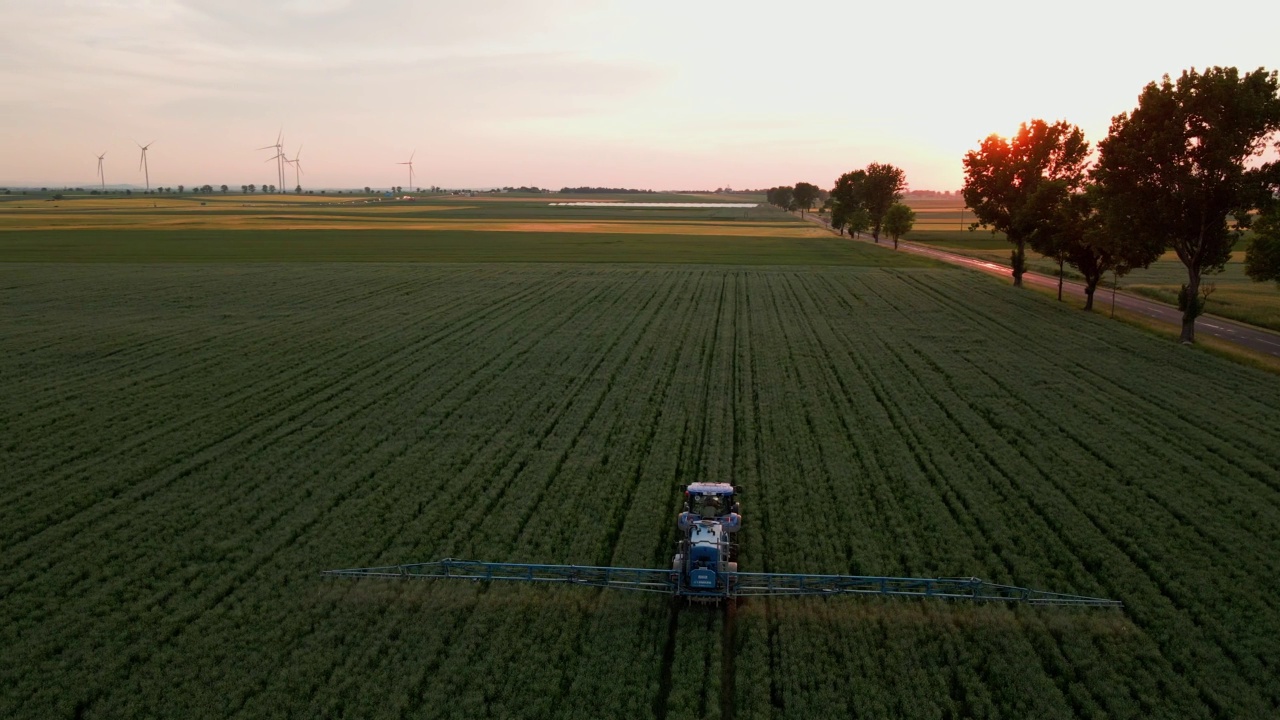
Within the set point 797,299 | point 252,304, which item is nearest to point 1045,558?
point 797,299

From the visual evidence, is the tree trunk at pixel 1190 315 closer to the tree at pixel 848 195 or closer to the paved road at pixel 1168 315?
the paved road at pixel 1168 315

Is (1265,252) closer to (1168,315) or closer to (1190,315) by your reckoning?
(1168,315)

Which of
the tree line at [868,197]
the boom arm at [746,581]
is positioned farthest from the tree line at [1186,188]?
the tree line at [868,197]

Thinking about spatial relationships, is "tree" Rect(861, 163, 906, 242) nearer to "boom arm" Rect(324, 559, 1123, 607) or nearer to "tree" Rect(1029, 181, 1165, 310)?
"tree" Rect(1029, 181, 1165, 310)

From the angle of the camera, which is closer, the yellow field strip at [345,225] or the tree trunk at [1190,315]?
the tree trunk at [1190,315]

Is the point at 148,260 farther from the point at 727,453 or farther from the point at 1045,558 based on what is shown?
the point at 1045,558

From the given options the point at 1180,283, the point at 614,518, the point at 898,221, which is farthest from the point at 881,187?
the point at 614,518
